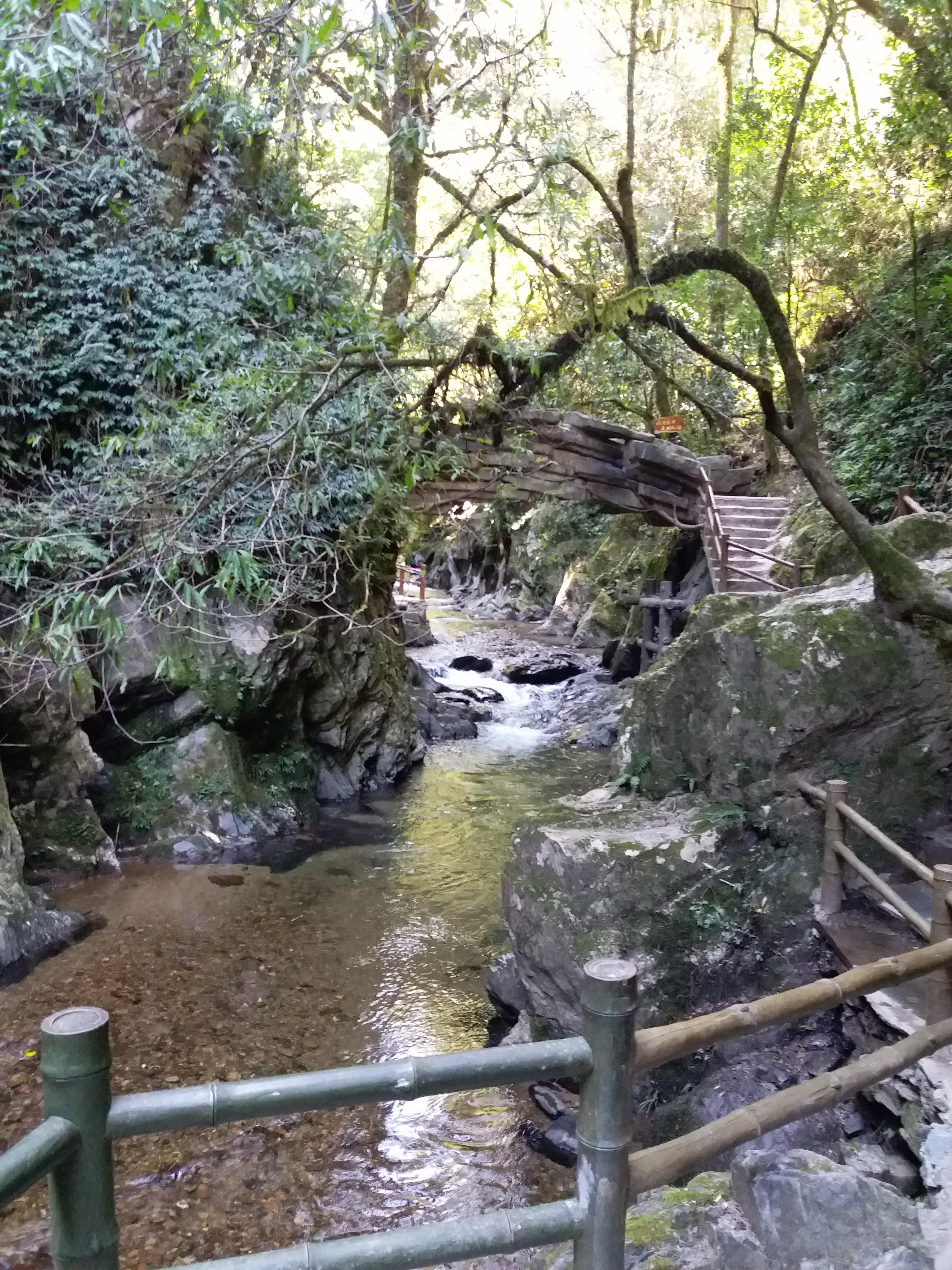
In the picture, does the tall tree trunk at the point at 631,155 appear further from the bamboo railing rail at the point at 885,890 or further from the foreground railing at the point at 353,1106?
the foreground railing at the point at 353,1106

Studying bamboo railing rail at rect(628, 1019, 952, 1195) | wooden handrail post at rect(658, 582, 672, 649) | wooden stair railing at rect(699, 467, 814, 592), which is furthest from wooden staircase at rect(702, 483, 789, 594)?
bamboo railing rail at rect(628, 1019, 952, 1195)

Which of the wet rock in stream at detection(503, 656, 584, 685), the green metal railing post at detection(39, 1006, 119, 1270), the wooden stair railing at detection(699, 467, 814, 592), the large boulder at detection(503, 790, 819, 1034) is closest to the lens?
the green metal railing post at detection(39, 1006, 119, 1270)

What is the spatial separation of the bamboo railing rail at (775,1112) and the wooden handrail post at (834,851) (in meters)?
2.08

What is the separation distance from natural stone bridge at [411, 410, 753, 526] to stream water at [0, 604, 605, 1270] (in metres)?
4.72

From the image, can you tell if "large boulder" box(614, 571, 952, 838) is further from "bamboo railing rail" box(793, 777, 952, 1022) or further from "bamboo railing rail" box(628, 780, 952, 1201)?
"bamboo railing rail" box(628, 780, 952, 1201)

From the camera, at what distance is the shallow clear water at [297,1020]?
13.0 feet

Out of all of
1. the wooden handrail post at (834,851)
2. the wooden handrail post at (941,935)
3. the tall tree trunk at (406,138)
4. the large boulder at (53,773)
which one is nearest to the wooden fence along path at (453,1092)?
the wooden handrail post at (941,935)

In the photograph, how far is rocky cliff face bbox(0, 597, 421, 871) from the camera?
758 cm

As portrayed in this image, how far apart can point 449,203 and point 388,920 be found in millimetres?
10222

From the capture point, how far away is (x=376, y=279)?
5.36m

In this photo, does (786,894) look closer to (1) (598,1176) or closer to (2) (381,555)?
(1) (598,1176)

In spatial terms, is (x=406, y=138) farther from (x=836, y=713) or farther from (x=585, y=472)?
(x=585, y=472)

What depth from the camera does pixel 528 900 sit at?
4898 mm

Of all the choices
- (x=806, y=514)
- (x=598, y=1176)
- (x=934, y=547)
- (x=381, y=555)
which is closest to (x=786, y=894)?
(x=934, y=547)
